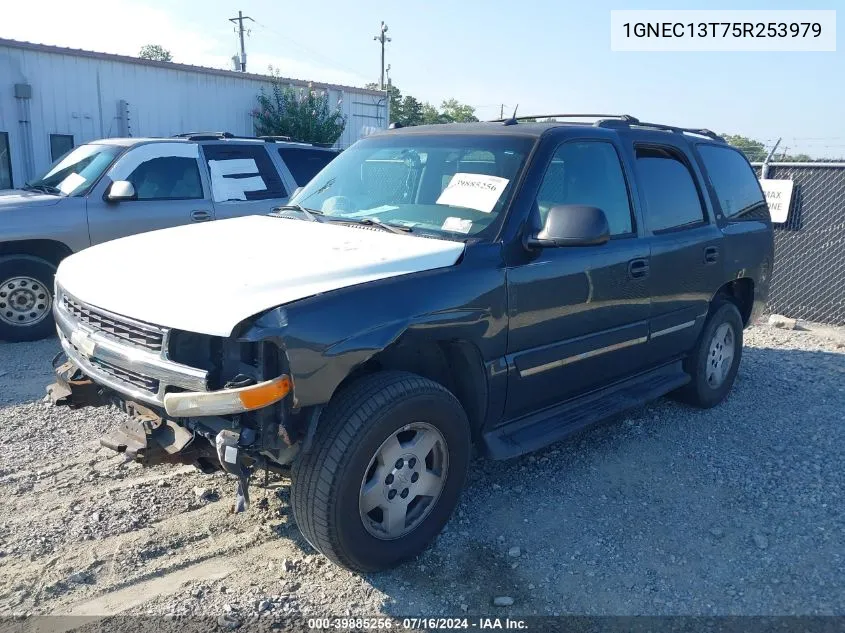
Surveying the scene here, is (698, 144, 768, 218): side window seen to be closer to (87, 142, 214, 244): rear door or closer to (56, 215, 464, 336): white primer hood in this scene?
(56, 215, 464, 336): white primer hood

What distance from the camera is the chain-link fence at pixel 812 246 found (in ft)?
27.5

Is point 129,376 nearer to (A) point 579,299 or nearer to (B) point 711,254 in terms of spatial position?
(A) point 579,299

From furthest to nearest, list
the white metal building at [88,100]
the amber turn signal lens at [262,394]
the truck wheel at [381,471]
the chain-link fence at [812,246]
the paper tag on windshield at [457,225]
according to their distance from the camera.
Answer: the white metal building at [88,100], the chain-link fence at [812,246], the paper tag on windshield at [457,225], the truck wheel at [381,471], the amber turn signal lens at [262,394]

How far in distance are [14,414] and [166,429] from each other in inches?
99.5

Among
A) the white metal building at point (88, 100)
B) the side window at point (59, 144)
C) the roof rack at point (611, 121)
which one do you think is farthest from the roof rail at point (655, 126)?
the side window at point (59, 144)

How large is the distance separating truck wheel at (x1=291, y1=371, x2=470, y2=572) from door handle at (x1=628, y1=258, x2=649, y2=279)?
1.55 metres

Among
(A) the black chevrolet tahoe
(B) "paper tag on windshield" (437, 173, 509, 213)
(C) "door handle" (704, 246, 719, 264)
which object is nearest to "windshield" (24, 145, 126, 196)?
(A) the black chevrolet tahoe

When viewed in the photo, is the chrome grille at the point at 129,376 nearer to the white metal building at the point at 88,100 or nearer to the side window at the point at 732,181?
the side window at the point at 732,181

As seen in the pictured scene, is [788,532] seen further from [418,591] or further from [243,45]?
[243,45]

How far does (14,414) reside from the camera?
4922 mm

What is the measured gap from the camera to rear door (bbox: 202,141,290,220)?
765 cm

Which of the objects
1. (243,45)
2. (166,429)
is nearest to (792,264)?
(166,429)

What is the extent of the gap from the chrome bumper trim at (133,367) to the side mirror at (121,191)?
3.81m

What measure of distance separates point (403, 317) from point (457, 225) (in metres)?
0.82
